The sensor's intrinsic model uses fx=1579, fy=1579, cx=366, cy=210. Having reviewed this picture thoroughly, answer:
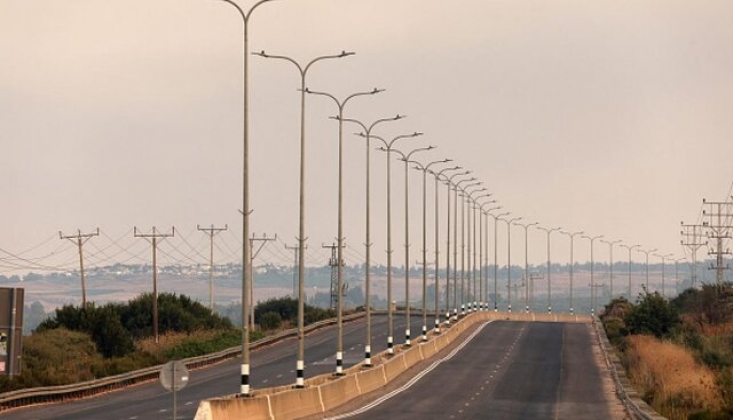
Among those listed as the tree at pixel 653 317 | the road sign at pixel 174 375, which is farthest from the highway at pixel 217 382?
the tree at pixel 653 317

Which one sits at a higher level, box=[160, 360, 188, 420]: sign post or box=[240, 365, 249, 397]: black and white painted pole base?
box=[160, 360, 188, 420]: sign post

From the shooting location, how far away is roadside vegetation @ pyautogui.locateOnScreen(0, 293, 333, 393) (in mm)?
83938

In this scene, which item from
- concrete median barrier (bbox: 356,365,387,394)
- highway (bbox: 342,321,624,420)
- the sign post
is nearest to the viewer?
the sign post

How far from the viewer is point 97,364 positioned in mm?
87875

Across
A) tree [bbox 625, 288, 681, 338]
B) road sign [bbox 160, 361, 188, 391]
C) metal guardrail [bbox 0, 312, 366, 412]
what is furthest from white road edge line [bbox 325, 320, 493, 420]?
road sign [bbox 160, 361, 188, 391]

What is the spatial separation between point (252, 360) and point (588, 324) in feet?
176

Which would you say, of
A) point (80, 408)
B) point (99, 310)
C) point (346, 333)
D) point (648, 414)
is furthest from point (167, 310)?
point (648, 414)

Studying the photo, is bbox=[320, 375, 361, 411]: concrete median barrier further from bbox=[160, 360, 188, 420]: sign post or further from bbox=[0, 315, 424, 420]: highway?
bbox=[160, 360, 188, 420]: sign post

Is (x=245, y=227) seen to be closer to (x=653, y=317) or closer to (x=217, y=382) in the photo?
(x=217, y=382)

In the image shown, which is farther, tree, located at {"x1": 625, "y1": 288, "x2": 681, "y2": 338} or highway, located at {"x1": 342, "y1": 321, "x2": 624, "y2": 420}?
tree, located at {"x1": 625, "y1": 288, "x2": 681, "y2": 338}

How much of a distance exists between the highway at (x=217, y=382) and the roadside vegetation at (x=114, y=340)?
3787mm

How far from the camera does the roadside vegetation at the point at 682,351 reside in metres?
61.7

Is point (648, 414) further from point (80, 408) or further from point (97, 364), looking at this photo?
point (97, 364)

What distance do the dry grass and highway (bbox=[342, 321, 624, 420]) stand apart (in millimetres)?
1807
